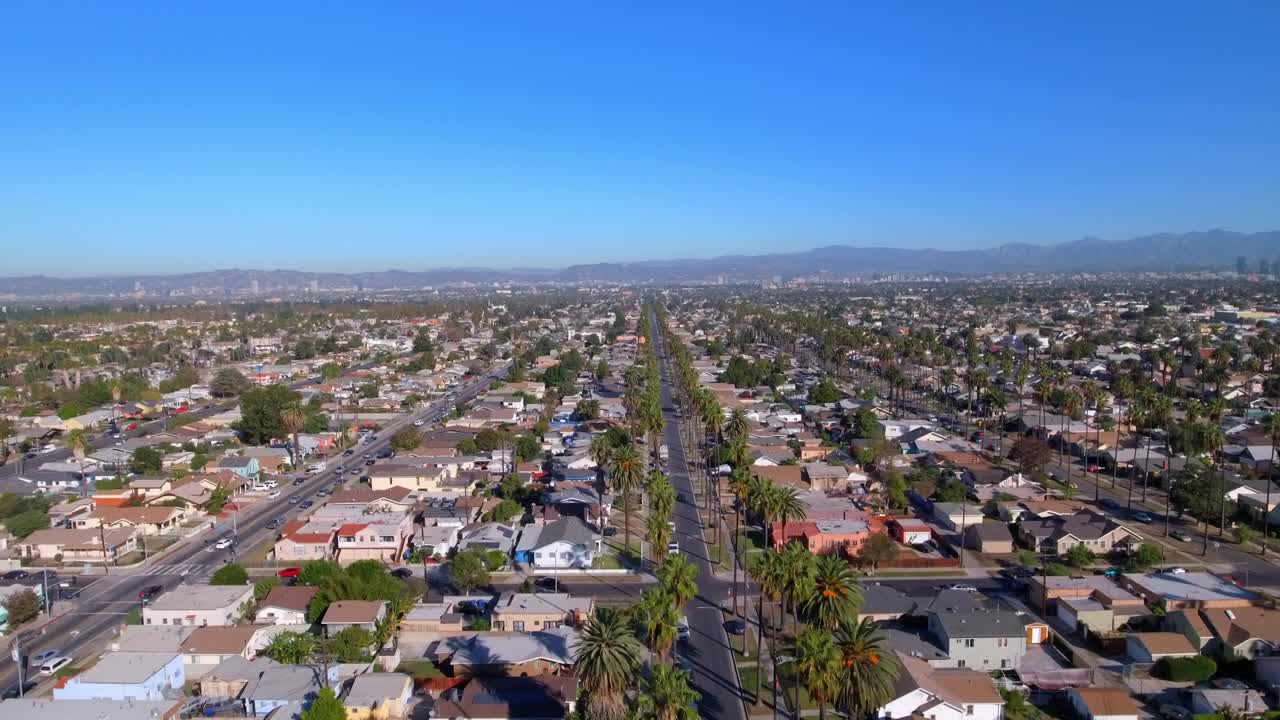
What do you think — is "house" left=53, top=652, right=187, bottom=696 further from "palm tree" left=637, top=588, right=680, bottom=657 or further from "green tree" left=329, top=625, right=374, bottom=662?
"palm tree" left=637, top=588, right=680, bottom=657

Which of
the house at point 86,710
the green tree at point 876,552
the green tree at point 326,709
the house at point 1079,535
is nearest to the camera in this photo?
the green tree at point 326,709

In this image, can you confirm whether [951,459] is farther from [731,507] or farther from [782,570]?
[782,570]

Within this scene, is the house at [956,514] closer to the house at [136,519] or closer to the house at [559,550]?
the house at [559,550]

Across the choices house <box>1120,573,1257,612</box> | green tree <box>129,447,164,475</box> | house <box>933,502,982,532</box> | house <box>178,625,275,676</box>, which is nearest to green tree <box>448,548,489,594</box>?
house <box>178,625,275,676</box>

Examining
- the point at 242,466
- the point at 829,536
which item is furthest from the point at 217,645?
the point at 242,466

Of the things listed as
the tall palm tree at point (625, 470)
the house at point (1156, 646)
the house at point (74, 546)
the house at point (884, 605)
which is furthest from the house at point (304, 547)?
the house at point (1156, 646)

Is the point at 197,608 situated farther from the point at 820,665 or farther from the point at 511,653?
the point at 820,665
